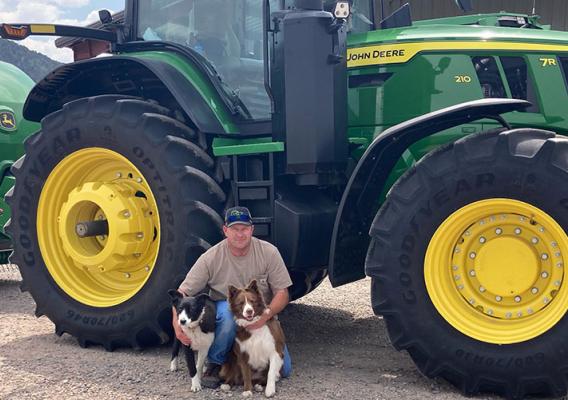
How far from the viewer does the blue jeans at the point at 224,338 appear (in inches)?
149

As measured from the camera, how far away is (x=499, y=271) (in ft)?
11.3

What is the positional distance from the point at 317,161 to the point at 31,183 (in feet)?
6.88

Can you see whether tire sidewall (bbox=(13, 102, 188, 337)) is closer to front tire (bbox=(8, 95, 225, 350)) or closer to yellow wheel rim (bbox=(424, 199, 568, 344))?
front tire (bbox=(8, 95, 225, 350))

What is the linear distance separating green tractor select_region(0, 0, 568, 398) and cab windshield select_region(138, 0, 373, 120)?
0.04 feet

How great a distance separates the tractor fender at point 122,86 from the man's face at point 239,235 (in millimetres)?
817

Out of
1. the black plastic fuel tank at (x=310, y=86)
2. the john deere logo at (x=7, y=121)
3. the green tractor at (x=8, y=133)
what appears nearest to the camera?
the black plastic fuel tank at (x=310, y=86)

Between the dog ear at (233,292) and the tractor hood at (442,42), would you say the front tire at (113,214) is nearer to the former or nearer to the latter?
the dog ear at (233,292)

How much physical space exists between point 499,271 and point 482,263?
0.09 meters

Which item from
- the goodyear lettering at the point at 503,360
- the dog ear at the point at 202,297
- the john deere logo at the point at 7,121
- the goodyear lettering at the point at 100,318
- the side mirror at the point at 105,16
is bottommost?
the goodyear lettering at the point at 100,318

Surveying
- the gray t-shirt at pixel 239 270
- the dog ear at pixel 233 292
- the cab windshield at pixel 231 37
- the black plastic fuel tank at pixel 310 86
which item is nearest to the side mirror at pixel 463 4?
the cab windshield at pixel 231 37

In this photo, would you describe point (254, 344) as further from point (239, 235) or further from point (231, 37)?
point (231, 37)

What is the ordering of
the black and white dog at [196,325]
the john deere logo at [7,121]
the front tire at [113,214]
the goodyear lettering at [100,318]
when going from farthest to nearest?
the john deere logo at [7,121]
the goodyear lettering at [100,318]
the front tire at [113,214]
the black and white dog at [196,325]

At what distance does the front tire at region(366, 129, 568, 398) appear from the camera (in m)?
3.30

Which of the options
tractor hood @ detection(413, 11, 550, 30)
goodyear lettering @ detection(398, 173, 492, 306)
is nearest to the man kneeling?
goodyear lettering @ detection(398, 173, 492, 306)
